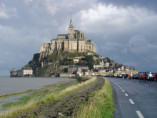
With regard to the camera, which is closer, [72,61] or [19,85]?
[19,85]

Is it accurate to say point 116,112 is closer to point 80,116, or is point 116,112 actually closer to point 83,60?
point 80,116

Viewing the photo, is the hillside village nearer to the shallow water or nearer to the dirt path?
the shallow water

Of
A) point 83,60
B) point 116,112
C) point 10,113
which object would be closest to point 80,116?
point 116,112

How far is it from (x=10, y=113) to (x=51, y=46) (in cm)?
18930

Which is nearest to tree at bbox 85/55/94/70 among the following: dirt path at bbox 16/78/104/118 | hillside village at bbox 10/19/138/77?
hillside village at bbox 10/19/138/77

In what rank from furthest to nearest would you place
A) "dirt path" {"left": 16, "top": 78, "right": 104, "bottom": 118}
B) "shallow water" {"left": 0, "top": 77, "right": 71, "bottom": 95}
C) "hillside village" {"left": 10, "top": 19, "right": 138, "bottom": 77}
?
"hillside village" {"left": 10, "top": 19, "right": 138, "bottom": 77} < "shallow water" {"left": 0, "top": 77, "right": 71, "bottom": 95} < "dirt path" {"left": 16, "top": 78, "right": 104, "bottom": 118}

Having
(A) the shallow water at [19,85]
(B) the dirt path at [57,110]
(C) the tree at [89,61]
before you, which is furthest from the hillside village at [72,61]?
(B) the dirt path at [57,110]

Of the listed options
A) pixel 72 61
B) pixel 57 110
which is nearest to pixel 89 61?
pixel 72 61

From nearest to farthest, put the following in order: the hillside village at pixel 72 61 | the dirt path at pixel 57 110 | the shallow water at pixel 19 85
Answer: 1. the dirt path at pixel 57 110
2. the shallow water at pixel 19 85
3. the hillside village at pixel 72 61

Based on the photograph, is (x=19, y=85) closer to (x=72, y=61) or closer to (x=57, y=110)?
(x=57, y=110)

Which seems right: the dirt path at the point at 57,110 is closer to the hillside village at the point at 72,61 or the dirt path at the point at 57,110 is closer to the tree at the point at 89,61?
the hillside village at the point at 72,61

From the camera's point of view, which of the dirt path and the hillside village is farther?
the hillside village

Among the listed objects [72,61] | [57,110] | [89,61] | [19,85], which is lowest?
[19,85]

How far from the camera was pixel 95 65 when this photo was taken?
7274 inches
